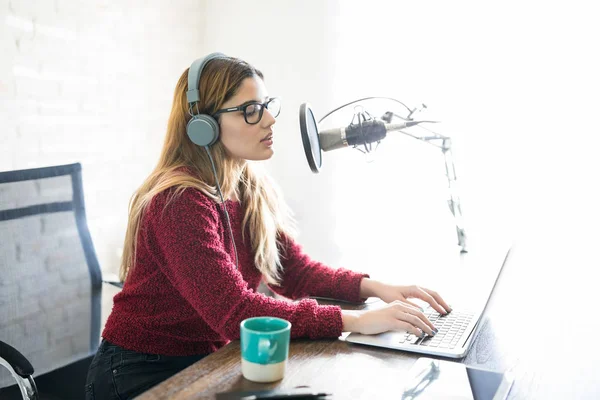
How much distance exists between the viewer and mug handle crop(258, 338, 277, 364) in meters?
0.85

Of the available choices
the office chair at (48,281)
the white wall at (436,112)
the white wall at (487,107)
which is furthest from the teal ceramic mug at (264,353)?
the white wall at (487,107)

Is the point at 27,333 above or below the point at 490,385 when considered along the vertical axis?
below

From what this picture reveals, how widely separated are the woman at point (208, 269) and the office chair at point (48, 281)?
0.24 meters

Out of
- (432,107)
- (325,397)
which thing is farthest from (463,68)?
(325,397)

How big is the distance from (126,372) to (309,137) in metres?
0.63

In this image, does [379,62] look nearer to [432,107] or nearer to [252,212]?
[432,107]

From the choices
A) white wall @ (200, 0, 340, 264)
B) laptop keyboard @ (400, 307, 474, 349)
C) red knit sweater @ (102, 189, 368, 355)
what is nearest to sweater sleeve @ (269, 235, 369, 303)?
red knit sweater @ (102, 189, 368, 355)

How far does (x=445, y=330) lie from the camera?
3.65 ft

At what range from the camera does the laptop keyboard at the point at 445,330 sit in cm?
104

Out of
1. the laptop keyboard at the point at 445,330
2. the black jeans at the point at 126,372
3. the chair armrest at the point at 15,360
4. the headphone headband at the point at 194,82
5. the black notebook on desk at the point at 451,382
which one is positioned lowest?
the black jeans at the point at 126,372

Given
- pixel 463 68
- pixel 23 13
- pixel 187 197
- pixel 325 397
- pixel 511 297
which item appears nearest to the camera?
pixel 325 397

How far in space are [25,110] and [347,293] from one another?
1225 mm

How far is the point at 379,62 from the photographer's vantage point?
2234 millimetres

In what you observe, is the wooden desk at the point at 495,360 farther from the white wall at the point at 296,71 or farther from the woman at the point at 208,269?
the white wall at the point at 296,71
